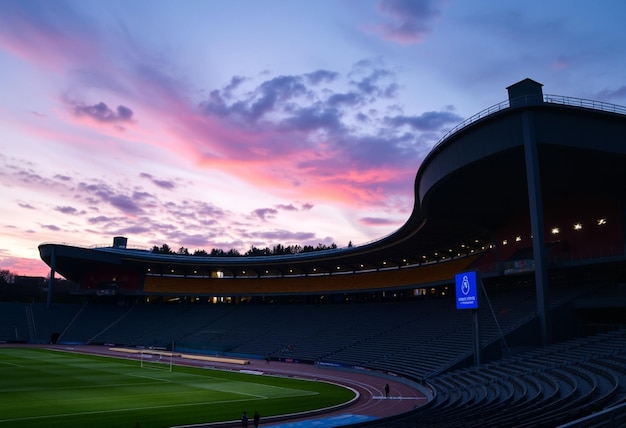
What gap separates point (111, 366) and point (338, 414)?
108 feet

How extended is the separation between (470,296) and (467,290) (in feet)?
1.79

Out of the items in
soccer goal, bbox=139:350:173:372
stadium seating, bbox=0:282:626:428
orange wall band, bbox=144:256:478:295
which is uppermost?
orange wall band, bbox=144:256:478:295

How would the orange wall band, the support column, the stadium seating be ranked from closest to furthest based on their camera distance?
1. the stadium seating
2. the support column
3. the orange wall band

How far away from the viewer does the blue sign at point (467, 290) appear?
3594cm

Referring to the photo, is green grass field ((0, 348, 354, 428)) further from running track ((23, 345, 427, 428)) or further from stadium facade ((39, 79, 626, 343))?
stadium facade ((39, 79, 626, 343))

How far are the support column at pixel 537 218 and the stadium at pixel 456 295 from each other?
0.10m

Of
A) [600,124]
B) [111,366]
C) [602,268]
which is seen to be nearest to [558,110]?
[600,124]

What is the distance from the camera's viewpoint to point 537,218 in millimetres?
34656

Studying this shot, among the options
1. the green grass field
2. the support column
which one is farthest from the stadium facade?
the green grass field

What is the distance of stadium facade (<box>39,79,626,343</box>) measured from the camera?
110ft

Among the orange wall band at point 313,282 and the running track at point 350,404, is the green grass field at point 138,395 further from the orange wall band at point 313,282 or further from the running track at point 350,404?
the orange wall band at point 313,282

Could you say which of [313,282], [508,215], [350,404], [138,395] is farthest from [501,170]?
[313,282]

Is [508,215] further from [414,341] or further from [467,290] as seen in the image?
[467,290]

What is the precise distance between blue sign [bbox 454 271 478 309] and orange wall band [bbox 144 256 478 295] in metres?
27.2
